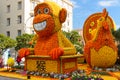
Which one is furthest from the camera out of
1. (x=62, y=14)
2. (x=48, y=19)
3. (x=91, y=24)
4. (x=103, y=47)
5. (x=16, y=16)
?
(x=16, y=16)

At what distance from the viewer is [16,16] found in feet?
161

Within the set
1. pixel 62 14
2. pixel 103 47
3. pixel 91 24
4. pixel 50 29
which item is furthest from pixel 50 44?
pixel 91 24

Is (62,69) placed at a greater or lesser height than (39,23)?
lesser

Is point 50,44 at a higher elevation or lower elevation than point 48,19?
lower

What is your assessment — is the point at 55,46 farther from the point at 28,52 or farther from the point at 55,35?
the point at 28,52

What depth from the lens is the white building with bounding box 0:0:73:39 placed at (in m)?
47.8

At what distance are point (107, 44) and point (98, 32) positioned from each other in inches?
43.5

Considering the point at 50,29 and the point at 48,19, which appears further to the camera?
the point at 50,29

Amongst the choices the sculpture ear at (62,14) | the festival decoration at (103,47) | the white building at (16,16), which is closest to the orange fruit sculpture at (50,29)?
the sculpture ear at (62,14)

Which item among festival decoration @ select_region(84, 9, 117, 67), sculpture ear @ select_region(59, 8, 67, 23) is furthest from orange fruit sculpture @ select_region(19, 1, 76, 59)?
festival decoration @ select_region(84, 9, 117, 67)

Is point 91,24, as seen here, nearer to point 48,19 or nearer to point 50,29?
point 50,29

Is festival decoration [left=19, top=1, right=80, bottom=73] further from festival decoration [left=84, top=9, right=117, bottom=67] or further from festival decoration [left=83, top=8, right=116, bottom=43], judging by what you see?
festival decoration [left=83, top=8, right=116, bottom=43]

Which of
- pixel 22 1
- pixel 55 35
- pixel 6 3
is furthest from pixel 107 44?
pixel 6 3

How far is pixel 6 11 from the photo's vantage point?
51.1 metres
